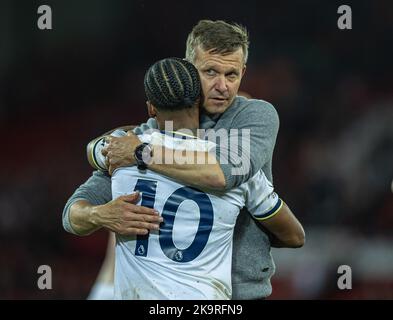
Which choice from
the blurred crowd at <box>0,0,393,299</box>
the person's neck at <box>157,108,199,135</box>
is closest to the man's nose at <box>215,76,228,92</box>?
the person's neck at <box>157,108,199,135</box>

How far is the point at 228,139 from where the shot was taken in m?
2.31

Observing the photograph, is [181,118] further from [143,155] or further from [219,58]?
[219,58]

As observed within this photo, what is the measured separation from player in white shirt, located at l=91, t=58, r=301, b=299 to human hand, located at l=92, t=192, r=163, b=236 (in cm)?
2

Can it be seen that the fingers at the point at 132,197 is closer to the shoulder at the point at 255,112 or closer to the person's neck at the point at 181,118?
the person's neck at the point at 181,118

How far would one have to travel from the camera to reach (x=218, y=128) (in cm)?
242

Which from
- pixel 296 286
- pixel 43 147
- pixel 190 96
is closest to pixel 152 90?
pixel 190 96

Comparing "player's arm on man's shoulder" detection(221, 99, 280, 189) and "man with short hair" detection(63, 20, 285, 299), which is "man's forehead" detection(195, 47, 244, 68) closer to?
"man with short hair" detection(63, 20, 285, 299)

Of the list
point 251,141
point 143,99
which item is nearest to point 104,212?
point 251,141

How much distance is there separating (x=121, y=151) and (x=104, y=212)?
198 mm

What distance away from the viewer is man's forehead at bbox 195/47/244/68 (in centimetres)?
243

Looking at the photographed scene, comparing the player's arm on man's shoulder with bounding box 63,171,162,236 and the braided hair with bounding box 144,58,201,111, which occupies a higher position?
the braided hair with bounding box 144,58,201,111

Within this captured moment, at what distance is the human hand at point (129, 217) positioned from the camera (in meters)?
2.25
